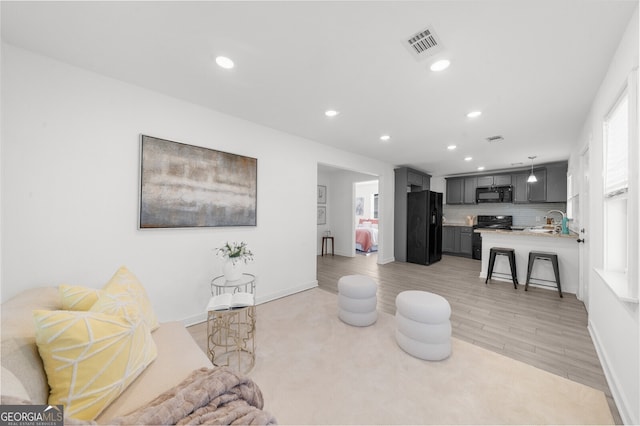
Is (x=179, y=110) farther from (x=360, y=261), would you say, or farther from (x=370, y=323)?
(x=360, y=261)

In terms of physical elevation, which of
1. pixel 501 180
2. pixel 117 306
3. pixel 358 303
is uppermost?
pixel 501 180

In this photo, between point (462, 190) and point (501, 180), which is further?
point (462, 190)

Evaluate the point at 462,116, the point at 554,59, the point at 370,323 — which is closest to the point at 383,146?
the point at 462,116

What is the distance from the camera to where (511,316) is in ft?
9.30

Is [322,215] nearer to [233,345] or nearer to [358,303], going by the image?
[358,303]

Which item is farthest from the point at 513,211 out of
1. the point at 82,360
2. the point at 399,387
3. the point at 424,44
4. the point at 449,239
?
the point at 82,360

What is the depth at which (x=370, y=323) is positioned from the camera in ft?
8.52

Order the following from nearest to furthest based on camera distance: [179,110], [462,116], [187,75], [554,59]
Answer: [554,59]
[187,75]
[179,110]
[462,116]

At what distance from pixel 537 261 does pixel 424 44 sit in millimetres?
4215

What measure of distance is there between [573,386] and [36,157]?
172 inches

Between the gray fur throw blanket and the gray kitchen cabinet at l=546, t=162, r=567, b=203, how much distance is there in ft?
24.1

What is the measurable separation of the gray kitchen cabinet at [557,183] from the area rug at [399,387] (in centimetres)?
544

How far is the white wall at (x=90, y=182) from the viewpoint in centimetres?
174

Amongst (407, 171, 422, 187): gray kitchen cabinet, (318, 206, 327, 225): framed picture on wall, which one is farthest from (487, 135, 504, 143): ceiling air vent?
(318, 206, 327, 225): framed picture on wall
